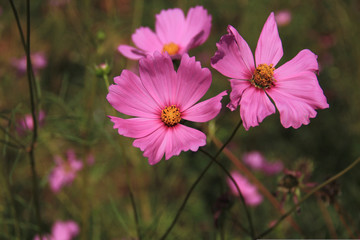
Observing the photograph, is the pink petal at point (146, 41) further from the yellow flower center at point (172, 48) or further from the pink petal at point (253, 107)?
the pink petal at point (253, 107)

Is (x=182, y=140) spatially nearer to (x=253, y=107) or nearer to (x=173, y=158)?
(x=253, y=107)

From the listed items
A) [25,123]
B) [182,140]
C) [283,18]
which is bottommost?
[182,140]

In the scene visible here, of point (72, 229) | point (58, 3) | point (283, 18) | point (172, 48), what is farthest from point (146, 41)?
point (283, 18)

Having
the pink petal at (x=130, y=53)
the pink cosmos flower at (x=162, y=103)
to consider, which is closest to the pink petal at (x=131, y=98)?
the pink cosmos flower at (x=162, y=103)

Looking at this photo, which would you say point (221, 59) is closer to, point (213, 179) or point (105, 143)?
point (213, 179)

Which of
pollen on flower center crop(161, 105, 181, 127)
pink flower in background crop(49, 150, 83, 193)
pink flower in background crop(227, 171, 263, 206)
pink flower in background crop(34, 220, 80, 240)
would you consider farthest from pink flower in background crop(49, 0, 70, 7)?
pollen on flower center crop(161, 105, 181, 127)

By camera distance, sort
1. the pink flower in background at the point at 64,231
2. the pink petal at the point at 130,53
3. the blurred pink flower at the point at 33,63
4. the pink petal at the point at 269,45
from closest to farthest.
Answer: the pink petal at the point at 269,45
the pink petal at the point at 130,53
the pink flower in background at the point at 64,231
the blurred pink flower at the point at 33,63

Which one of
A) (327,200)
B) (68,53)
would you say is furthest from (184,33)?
(68,53)
